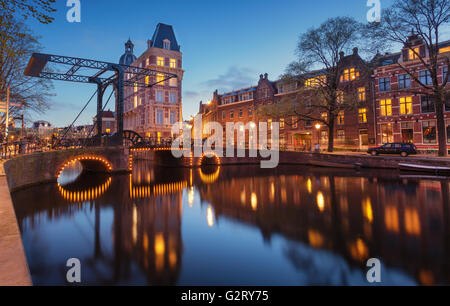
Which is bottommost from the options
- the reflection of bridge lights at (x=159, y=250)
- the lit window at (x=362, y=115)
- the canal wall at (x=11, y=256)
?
the reflection of bridge lights at (x=159, y=250)

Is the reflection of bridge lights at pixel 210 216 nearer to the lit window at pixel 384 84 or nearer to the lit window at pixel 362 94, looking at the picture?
the lit window at pixel 362 94

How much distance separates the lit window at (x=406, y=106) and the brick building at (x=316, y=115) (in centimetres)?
288

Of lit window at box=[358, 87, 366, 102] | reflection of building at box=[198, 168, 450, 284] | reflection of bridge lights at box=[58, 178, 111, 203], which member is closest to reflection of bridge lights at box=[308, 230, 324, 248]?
reflection of building at box=[198, 168, 450, 284]

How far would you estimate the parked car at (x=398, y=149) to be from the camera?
21609mm

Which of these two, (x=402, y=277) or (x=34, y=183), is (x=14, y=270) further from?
(x=34, y=183)

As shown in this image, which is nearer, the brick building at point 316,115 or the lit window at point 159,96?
the brick building at point 316,115

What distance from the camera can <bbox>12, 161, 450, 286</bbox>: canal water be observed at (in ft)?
16.2

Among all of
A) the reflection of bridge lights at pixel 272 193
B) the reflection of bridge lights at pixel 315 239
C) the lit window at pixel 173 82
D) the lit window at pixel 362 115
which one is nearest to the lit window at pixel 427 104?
the lit window at pixel 362 115

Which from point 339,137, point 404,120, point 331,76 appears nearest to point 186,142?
point 331,76

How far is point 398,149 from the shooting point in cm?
2223

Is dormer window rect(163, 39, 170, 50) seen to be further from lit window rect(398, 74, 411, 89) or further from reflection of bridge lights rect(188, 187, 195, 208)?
lit window rect(398, 74, 411, 89)
